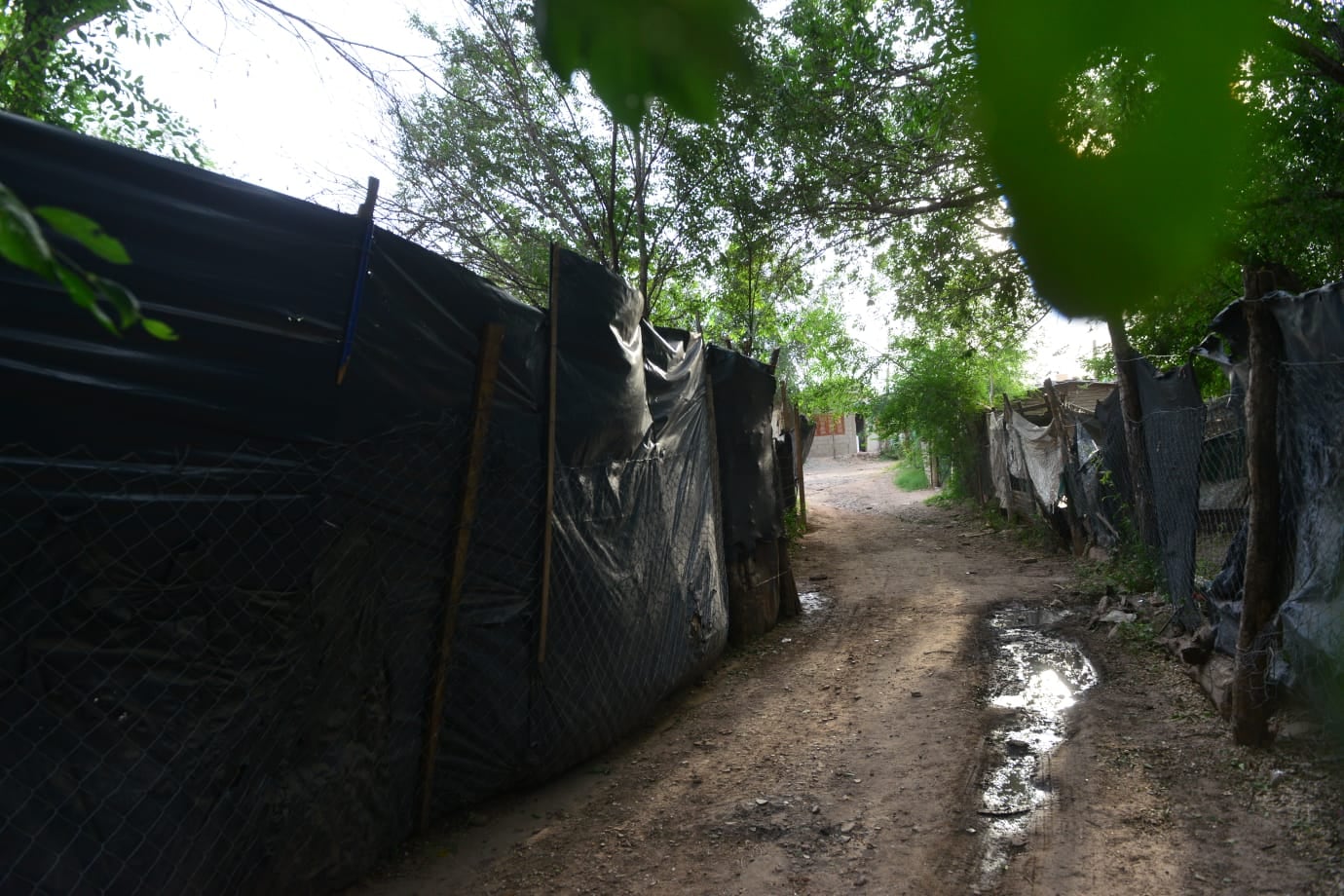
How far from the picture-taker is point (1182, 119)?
52cm

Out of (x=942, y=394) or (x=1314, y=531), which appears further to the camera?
(x=942, y=394)

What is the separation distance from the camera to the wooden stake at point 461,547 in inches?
112

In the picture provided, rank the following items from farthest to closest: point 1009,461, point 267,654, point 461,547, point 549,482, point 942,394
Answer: point 942,394 → point 1009,461 → point 549,482 → point 461,547 → point 267,654

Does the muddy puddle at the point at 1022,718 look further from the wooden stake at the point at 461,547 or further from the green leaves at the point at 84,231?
the green leaves at the point at 84,231

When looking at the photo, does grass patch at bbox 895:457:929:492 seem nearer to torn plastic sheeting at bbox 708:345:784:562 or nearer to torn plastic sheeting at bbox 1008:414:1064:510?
torn plastic sheeting at bbox 1008:414:1064:510

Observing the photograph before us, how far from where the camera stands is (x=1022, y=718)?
13.4 feet

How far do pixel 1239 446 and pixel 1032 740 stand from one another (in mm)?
1855

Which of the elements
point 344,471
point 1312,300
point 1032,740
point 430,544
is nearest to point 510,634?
point 430,544

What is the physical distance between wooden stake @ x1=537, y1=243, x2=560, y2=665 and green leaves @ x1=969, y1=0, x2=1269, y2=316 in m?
2.85

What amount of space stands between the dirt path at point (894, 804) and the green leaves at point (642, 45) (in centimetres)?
258

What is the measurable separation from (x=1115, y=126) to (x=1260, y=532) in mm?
3557

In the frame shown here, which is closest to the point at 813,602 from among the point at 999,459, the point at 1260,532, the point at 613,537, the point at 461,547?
the point at 613,537

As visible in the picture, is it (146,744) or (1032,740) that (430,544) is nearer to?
(146,744)

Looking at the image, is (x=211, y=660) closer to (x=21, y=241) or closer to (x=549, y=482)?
(x=549, y=482)
